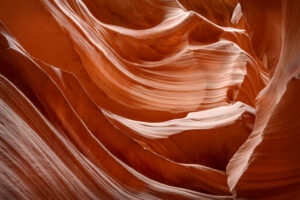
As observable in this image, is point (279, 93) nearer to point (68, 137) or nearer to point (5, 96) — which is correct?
point (68, 137)

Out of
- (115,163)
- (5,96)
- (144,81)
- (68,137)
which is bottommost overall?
(115,163)

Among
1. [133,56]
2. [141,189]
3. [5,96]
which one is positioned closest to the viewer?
[5,96]

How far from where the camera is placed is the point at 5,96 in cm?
227

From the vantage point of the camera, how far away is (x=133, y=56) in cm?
587

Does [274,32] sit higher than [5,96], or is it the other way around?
[274,32]

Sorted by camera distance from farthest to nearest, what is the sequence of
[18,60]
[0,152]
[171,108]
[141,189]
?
[171,108]
[141,189]
[18,60]
[0,152]

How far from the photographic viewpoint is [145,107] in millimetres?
4832

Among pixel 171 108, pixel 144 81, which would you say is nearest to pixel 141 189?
pixel 171 108

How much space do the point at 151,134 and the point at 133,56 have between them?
2246 millimetres

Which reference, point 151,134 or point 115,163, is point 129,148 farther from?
point 151,134

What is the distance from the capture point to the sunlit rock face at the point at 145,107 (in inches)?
92.9

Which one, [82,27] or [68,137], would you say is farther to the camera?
[82,27]

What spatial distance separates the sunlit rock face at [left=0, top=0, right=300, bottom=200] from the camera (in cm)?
236

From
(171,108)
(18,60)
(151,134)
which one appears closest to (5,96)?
(18,60)
